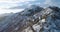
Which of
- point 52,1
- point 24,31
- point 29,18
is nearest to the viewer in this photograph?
point 24,31

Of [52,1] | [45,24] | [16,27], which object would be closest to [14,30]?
[16,27]

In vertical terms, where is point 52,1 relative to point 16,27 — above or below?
above

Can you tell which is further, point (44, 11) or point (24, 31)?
point (44, 11)

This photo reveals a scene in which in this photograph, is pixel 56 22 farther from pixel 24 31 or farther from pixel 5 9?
pixel 5 9

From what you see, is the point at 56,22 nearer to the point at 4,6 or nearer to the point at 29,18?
the point at 29,18

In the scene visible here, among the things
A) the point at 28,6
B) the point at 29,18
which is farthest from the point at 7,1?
the point at 29,18

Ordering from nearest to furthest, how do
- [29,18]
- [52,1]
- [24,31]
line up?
[24,31] → [29,18] → [52,1]
